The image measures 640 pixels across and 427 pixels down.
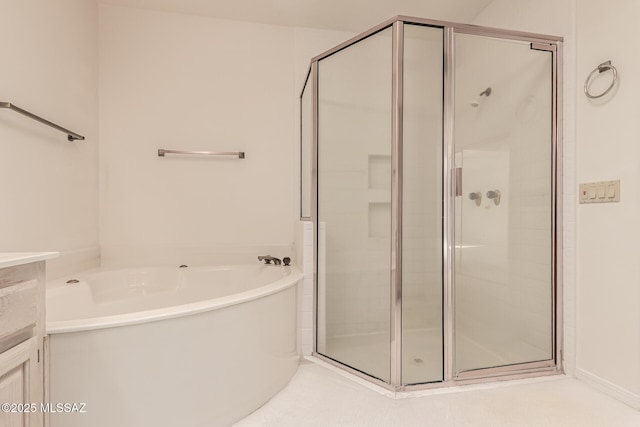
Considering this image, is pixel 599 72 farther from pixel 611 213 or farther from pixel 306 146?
pixel 306 146

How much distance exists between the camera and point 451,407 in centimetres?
159

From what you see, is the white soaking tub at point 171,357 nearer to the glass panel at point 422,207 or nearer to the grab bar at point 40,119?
the glass panel at point 422,207

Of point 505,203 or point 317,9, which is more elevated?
point 317,9

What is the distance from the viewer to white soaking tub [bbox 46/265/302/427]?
115 cm

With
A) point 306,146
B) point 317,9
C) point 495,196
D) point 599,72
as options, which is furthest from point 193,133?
point 599,72

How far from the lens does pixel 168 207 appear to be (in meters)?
2.55

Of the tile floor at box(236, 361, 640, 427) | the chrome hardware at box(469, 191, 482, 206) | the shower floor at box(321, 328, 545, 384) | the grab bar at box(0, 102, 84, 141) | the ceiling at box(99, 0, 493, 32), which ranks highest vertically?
the ceiling at box(99, 0, 493, 32)

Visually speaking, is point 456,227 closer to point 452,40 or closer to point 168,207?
point 452,40

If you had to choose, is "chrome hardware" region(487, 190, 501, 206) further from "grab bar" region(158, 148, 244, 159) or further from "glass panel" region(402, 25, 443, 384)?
"grab bar" region(158, 148, 244, 159)

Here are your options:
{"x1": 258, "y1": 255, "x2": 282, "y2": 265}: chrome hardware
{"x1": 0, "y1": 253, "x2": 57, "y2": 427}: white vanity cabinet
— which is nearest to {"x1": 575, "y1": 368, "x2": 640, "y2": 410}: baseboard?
{"x1": 258, "y1": 255, "x2": 282, "y2": 265}: chrome hardware

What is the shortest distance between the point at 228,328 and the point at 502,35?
6.72 ft

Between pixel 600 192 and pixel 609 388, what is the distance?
3.12ft

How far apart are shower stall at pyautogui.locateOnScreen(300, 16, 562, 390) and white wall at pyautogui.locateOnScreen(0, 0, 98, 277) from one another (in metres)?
1.48

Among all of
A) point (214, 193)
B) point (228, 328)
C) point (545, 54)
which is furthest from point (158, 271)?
point (545, 54)
